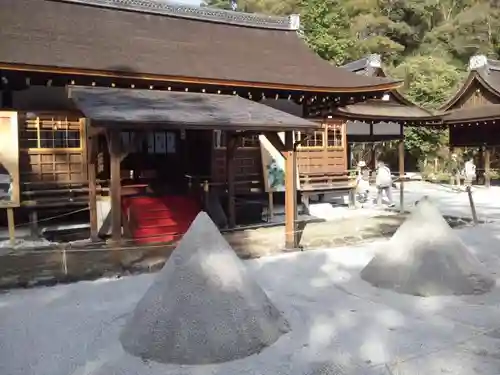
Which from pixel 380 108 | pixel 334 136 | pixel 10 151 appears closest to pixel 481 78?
pixel 380 108

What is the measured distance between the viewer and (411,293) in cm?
538

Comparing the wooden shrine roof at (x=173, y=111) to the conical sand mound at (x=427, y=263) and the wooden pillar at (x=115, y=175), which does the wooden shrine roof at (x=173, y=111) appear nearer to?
the wooden pillar at (x=115, y=175)

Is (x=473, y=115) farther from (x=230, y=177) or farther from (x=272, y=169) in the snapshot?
(x=230, y=177)

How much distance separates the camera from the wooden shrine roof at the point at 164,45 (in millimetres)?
8289

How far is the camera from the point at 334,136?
42.4 ft

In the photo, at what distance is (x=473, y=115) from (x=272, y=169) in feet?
46.0

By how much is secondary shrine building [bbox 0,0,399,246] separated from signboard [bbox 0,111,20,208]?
0.07 ft

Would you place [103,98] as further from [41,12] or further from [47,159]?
[41,12]

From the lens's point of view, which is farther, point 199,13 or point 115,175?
point 199,13

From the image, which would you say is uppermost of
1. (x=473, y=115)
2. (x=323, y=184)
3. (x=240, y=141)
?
(x=473, y=115)

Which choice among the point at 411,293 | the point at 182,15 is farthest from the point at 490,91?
the point at 411,293

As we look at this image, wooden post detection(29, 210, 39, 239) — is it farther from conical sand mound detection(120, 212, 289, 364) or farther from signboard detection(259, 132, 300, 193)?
conical sand mound detection(120, 212, 289, 364)

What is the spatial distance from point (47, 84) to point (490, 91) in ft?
66.0

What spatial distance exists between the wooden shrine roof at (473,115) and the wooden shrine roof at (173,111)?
14.2 m
